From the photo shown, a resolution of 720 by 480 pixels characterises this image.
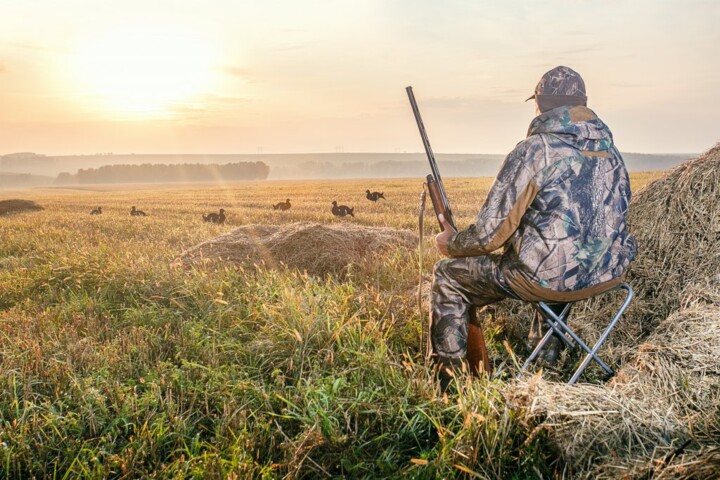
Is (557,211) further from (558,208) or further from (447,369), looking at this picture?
(447,369)

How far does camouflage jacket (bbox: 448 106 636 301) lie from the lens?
3.32 m

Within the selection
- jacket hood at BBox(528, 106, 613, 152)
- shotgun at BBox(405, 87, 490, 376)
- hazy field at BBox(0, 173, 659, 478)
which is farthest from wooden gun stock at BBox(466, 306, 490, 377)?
jacket hood at BBox(528, 106, 613, 152)

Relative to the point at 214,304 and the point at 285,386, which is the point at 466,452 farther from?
the point at 214,304

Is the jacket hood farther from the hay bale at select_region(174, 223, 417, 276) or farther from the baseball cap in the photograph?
the hay bale at select_region(174, 223, 417, 276)

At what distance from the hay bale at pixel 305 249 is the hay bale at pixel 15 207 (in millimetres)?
21855

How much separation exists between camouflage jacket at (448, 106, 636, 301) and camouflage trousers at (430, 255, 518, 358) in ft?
0.57

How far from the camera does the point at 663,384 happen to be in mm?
3234

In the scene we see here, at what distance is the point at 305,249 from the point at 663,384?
557 centimetres

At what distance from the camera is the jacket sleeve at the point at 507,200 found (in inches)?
131

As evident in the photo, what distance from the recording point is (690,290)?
14.0 feet

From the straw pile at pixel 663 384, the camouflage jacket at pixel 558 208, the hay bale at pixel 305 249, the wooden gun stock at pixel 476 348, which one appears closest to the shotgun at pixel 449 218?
the wooden gun stock at pixel 476 348

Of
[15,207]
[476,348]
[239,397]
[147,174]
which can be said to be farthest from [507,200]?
[147,174]

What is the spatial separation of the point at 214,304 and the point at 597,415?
3998mm

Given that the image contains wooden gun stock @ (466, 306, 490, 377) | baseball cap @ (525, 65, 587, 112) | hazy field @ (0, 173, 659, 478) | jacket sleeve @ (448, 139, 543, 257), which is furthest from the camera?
wooden gun stock @ (466, 306, 490, 377)
